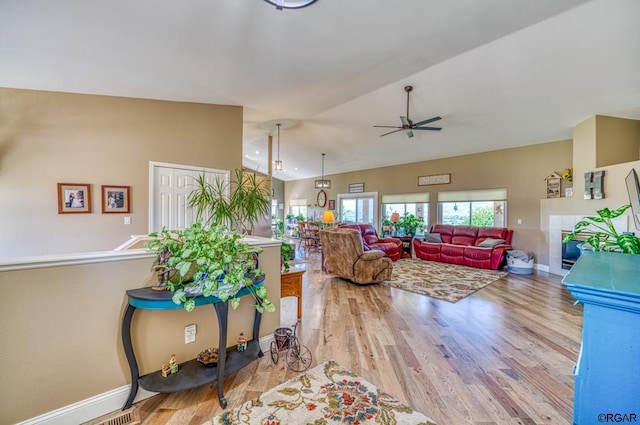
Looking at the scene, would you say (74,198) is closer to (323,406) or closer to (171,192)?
(171,192)

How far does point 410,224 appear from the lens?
26.3ft

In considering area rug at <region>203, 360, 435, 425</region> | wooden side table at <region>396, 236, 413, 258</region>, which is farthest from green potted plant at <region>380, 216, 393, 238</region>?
area rug at <region>203, 360, 435, 425</region>

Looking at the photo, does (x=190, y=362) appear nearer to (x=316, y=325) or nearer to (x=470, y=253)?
(x=316, y=325)

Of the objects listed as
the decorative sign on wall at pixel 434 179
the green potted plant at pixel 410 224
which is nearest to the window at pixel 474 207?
the decorative sign on wall at pixel 434 179

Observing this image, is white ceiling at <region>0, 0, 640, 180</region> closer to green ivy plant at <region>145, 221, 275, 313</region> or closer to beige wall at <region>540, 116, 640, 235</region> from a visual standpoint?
beige wall at <region>540, 116, 640, 235</region>

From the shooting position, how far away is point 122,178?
3.86m

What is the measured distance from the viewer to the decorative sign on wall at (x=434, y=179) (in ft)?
25.0

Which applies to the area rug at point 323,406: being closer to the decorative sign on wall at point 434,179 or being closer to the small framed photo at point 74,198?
the small framed photo at point 74,198

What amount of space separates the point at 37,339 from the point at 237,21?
9.26 feet

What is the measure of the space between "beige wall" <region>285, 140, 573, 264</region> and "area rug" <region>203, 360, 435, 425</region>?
610cm

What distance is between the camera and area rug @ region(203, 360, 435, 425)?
172cm

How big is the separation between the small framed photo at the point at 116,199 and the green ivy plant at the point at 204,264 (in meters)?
2.61

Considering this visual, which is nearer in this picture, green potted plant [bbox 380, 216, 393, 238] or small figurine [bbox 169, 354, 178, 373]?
small figurine [bbox 169, 354, 178, 373]

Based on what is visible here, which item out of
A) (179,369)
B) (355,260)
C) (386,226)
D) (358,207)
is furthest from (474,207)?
(179,369)
